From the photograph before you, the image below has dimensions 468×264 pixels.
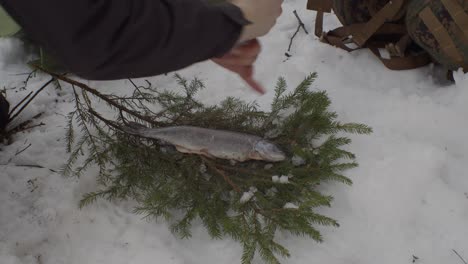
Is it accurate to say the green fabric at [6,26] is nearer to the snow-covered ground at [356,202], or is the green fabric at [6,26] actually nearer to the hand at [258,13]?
the snow-covered ground at [356,202]

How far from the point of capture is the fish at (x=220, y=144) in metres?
1.97

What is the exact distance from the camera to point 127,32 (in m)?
0.96

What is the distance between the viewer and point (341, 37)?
2.89m

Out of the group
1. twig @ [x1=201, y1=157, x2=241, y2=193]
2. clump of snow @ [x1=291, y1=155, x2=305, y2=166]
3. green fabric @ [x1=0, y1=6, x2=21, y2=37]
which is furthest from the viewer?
clump of snow @ [x1=291, y1=155, x2=305, y2=166]

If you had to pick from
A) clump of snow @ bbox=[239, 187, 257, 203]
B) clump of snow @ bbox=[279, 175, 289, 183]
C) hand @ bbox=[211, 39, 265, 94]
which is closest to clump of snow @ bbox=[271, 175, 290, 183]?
clump of snow @ bbox=[279, 175, 289, 183]

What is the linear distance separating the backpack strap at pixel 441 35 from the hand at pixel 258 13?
159 centimetres

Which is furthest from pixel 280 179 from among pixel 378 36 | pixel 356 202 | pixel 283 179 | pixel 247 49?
pixel 378 36

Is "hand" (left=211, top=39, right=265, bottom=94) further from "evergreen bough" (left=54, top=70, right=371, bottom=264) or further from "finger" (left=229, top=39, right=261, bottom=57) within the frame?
"evergreen bough" (left=54, top=70, right=371, bottom=264)

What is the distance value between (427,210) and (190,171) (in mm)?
1084

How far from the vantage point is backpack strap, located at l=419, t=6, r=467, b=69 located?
2.39 m

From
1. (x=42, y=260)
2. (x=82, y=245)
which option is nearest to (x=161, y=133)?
(x=82, y=245)

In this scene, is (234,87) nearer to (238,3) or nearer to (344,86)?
(344,86)

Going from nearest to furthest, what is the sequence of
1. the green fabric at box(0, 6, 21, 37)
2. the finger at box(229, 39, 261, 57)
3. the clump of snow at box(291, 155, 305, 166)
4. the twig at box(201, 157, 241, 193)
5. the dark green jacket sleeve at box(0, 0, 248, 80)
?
1. the dark green jacket sleeve at box(0, 0, 248, 80)
2. the finger at box(229, 39, 261, 57)
3. the green fabric at box(0, 6, 21, 37)
4. the twig at box(201, 157, 241, 193)
5. the clump of snow at box(291, 155, 305, 166)

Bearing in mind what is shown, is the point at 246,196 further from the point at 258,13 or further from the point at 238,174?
the point at 258,13
